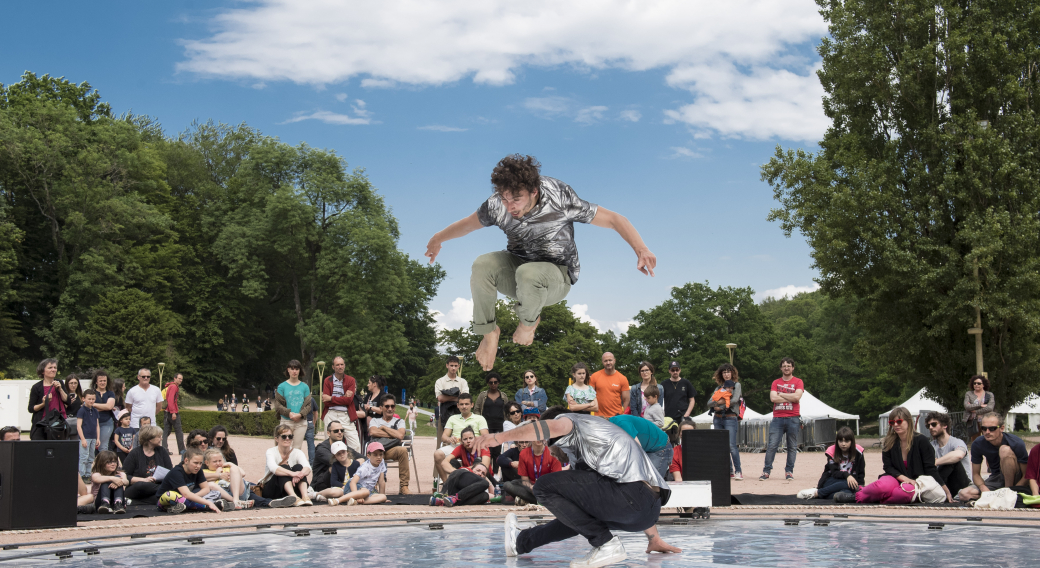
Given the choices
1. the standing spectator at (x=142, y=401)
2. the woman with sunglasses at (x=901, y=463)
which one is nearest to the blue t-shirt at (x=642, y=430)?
the woman with sunglasses at (x=901, y=463)

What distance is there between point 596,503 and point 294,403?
7155 mm

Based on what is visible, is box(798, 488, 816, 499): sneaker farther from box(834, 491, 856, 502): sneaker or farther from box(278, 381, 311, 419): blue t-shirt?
box(278, 381, 311, 419): blue t-shirt

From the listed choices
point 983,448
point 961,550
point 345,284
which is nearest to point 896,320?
point 983,448

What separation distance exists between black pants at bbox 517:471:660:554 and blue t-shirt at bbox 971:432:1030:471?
577 centimetres

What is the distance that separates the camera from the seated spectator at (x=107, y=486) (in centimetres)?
959

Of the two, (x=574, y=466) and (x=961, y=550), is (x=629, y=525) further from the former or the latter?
(x=961, y=550)

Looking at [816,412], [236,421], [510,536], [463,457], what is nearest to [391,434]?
[463,457]

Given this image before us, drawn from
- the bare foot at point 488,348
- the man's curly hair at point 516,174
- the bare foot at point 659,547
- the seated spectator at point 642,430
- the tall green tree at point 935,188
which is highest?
the tall green tree at point 935,188

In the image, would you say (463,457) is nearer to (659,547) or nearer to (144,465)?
(144,465)

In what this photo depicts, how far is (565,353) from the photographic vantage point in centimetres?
4534

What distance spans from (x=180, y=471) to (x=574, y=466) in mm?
5734

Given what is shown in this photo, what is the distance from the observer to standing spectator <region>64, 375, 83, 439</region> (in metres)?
10.9

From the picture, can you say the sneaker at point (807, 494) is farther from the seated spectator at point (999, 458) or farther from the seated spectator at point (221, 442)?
the seated spectator at point (221, 442)

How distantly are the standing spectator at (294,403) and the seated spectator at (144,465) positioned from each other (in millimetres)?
1761
